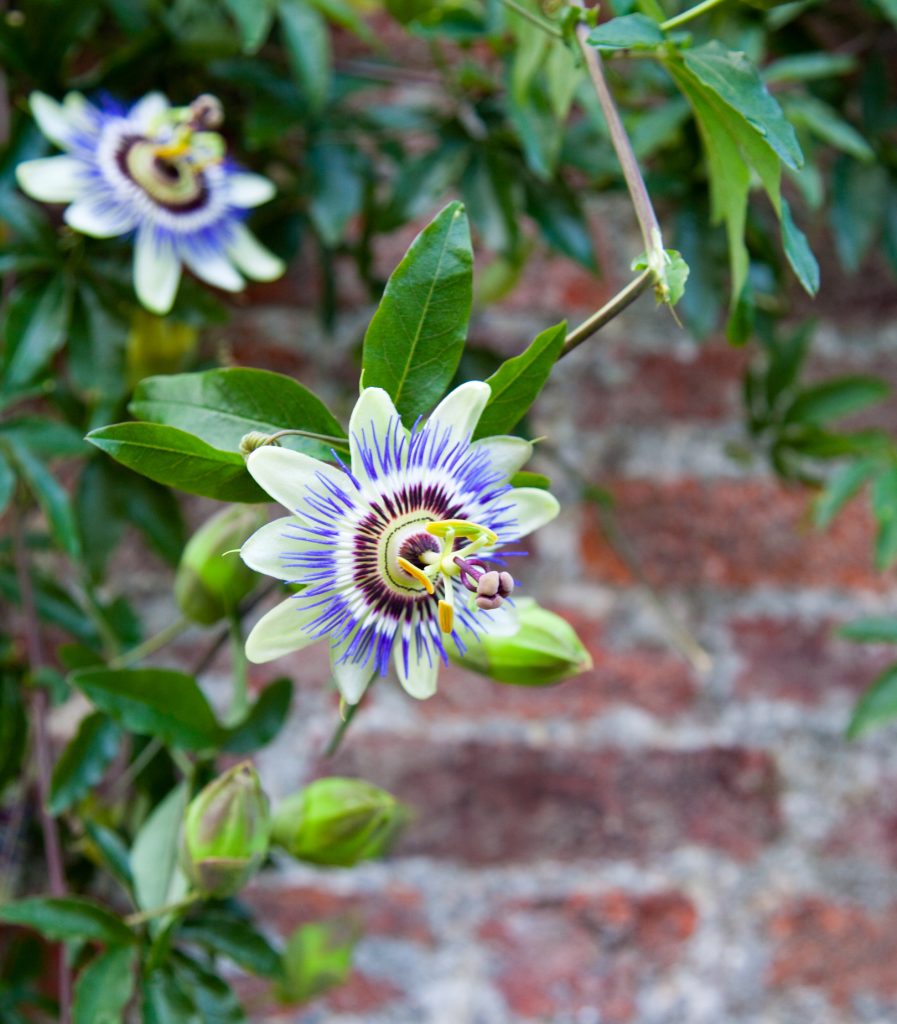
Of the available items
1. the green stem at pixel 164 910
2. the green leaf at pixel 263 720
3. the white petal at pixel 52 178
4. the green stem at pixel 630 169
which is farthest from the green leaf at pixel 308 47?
the green stem at pixel 164 910

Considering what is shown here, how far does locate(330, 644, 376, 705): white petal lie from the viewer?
478 mm

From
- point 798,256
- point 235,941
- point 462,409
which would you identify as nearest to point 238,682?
point 235,941

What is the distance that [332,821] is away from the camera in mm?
614

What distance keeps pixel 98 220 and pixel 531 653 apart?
0.38 m

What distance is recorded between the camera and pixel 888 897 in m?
0.93

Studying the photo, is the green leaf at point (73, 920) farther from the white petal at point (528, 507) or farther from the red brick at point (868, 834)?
the red brick at point (868, 834)

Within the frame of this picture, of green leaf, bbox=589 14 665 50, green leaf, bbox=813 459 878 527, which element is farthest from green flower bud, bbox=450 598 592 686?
green leaf, bbox=813 459 878 527

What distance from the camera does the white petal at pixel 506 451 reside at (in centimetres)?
48

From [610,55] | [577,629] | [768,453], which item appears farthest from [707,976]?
[610,55]

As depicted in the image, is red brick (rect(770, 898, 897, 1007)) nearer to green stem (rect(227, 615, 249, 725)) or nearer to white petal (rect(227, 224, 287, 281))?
green stem (rect(227, 615, 249, 725))

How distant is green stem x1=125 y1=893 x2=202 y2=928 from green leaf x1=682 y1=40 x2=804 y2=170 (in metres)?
0.44

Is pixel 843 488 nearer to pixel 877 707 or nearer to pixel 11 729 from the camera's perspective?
pixel 877 707

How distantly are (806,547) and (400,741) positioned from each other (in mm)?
360

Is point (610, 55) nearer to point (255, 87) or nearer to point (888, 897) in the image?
point (255, 87)
